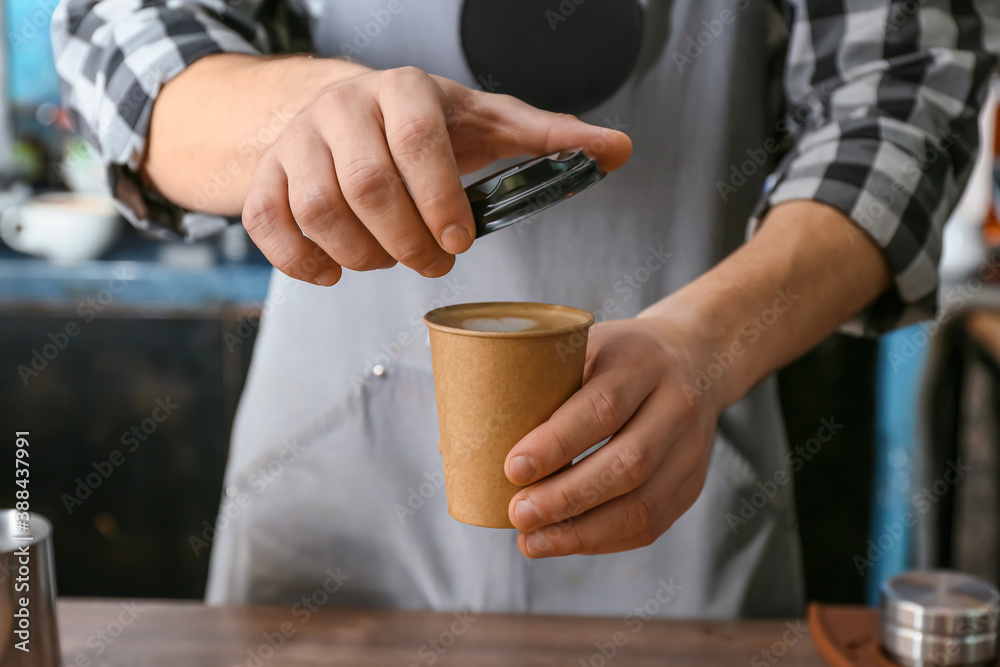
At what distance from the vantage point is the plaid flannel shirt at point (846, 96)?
0.76 meters

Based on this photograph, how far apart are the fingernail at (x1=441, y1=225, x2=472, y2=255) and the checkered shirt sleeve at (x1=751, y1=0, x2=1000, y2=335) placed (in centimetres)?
43

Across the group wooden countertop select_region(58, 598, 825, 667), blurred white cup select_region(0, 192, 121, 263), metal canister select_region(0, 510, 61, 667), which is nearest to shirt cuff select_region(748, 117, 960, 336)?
wooden countertop select_region(58, 598, 825, 667)

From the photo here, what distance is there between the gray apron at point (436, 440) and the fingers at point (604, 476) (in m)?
0.37

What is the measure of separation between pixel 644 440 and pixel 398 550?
1.79 ft

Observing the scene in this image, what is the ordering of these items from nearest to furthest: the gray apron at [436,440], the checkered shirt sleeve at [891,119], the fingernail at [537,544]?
the fingernail at [537,544] < the checkered shirt sleeve at [891,119] < the gray apron at [436,440]

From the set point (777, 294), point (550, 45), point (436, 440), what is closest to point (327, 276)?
point (550, 45)

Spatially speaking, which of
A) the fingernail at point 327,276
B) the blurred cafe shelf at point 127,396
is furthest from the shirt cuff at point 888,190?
the blurred cafe shelf at point 127,396

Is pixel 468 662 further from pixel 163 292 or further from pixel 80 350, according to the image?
pixel 80 350

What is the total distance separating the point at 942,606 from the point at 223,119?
0.74m

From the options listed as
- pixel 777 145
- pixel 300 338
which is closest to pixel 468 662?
pixel 300 338

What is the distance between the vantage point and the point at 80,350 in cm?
186

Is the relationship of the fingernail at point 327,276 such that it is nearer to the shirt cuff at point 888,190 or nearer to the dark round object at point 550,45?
the dark round object at point 550,45

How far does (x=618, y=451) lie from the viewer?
571mm

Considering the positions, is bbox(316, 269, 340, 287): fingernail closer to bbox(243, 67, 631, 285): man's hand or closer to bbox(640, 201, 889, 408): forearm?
bbox(243, 67, 631, 285): man's hand
